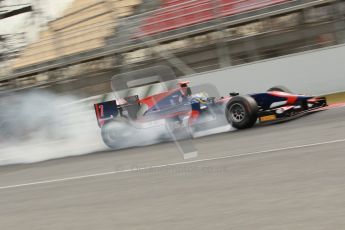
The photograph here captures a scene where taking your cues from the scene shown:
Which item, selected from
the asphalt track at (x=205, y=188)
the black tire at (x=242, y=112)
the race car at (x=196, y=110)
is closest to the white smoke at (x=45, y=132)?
the race car at (x=196, y=110)

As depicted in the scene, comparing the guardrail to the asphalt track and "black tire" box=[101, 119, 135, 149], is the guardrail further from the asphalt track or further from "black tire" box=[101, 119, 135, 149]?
the asphalt track

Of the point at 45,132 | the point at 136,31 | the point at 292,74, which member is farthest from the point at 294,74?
the point at 45,132

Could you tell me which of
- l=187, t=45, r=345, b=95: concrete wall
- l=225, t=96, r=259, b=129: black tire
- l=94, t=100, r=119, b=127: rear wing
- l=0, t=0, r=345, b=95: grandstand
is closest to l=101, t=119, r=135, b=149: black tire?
l=94, t=100, r=119, b=127: rear wing

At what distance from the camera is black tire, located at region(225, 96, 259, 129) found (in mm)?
9812

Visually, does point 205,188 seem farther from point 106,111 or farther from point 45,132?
point 45,132

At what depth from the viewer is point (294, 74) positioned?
14.6m

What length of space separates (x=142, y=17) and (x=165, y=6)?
0.91 meters

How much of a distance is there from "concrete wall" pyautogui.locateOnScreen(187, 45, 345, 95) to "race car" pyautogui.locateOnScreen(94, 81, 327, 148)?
3798 millimetres

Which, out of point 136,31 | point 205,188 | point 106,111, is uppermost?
point 136,31

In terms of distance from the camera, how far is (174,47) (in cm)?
1777

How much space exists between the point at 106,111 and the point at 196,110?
184 centimetres

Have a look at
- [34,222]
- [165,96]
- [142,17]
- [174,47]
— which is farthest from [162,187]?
[142,17]

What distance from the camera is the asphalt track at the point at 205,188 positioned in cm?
418

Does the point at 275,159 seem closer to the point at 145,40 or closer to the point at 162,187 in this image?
the point at 162,187
